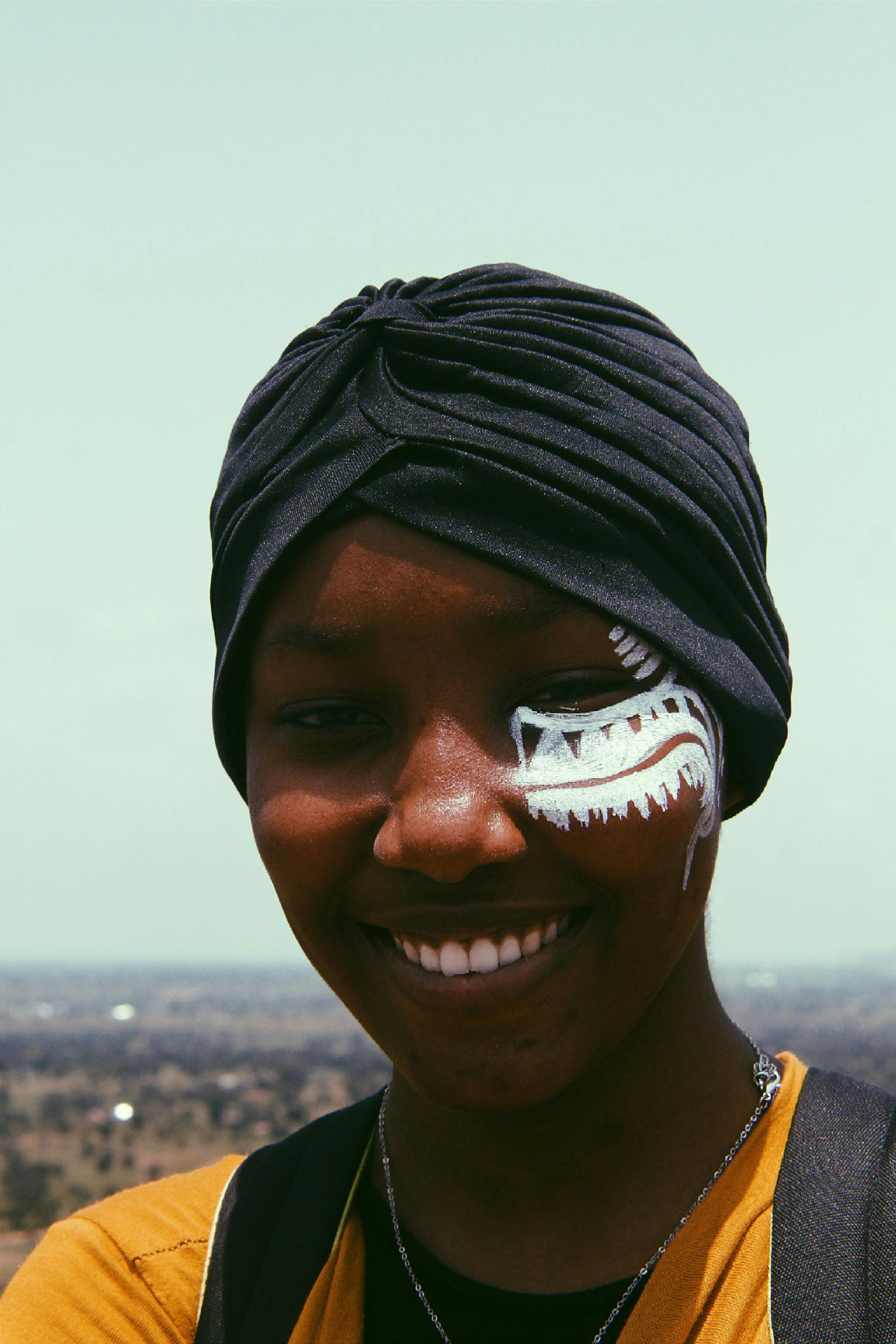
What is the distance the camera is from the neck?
2381 mm

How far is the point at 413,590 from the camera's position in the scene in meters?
2.22

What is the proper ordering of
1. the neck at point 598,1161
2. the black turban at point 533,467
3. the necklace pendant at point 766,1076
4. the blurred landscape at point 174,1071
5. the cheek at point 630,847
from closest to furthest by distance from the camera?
the cheek at point 630,847
the black turban at point 533,467
the neck at point 598,1161
the necklace pendant at point 766,1076
the blurred landscape at point 174,1071

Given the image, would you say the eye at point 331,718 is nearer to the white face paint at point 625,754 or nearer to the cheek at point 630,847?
the white face paint at point 625,754

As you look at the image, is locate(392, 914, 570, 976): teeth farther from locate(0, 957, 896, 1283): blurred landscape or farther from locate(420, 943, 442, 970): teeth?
locate(0, 957, 896, 1283): blurred landscape

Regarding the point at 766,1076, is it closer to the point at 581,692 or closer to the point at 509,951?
the point at 509,951

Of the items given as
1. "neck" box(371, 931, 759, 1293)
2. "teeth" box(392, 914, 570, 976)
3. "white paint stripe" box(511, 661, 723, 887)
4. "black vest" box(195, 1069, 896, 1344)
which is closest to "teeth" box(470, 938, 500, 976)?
"teeth" box(392, 914, 570, 976)

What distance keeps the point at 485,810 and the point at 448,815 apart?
71 millimetres

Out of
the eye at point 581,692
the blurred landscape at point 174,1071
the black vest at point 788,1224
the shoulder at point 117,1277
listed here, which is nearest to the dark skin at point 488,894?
the eye at point 581,692

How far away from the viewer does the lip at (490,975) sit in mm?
2191

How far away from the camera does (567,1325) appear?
2.30 m

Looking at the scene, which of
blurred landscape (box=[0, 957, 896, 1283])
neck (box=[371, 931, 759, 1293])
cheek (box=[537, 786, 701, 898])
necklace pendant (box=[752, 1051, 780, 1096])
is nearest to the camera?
cheek (box=[537, 786, 701, 898])

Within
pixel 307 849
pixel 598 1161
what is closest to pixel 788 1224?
pixel 598 1161

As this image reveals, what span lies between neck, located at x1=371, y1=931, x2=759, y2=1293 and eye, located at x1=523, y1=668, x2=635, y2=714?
584 mm

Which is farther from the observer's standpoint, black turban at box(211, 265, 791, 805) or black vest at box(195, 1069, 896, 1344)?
black turban at box(211, 265, 791, 805)
